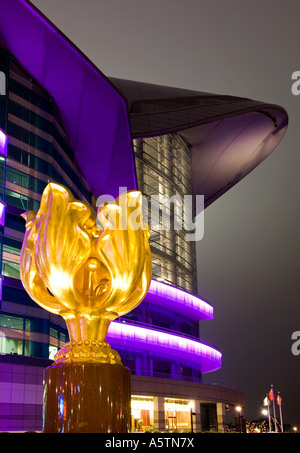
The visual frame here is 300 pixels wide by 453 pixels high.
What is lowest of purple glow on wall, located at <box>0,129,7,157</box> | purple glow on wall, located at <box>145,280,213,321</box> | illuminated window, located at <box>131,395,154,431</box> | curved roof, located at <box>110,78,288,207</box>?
illuminated window, located at <box>131,395,154,431</box>

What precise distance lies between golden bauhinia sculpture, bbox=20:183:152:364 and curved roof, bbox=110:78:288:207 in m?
44.9

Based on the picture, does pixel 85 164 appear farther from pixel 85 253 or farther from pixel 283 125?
pixel 85 253

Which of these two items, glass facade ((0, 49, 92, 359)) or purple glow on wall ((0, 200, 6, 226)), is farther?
purple glow on wall ((0, 200, 6, 226))

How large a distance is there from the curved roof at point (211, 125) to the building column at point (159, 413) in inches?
911

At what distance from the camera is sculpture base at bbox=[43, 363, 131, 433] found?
22.5 ft

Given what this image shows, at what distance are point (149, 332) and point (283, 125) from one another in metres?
32.6

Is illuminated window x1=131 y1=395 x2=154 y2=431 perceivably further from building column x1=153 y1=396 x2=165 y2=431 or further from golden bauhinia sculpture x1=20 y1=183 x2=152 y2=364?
golden bauhinia sculpture x1=20 y1=183 x2=152 y2=364

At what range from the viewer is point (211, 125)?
6400 cm

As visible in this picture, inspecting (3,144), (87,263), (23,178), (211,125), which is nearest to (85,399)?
(87,263)

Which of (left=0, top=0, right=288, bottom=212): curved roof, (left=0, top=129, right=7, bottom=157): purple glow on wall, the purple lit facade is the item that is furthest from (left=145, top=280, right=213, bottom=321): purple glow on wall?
(left=0, top=129, right=7, bottom=157): purple glow on wall

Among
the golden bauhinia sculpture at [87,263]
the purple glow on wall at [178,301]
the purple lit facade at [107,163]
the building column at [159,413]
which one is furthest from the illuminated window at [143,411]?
the golden bauhinia sculpture at [87,263]

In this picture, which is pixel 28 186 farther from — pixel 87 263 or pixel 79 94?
pixel 87 263

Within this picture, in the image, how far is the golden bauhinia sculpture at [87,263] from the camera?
730 centimetres

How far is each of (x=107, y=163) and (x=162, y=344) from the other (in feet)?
52.1
